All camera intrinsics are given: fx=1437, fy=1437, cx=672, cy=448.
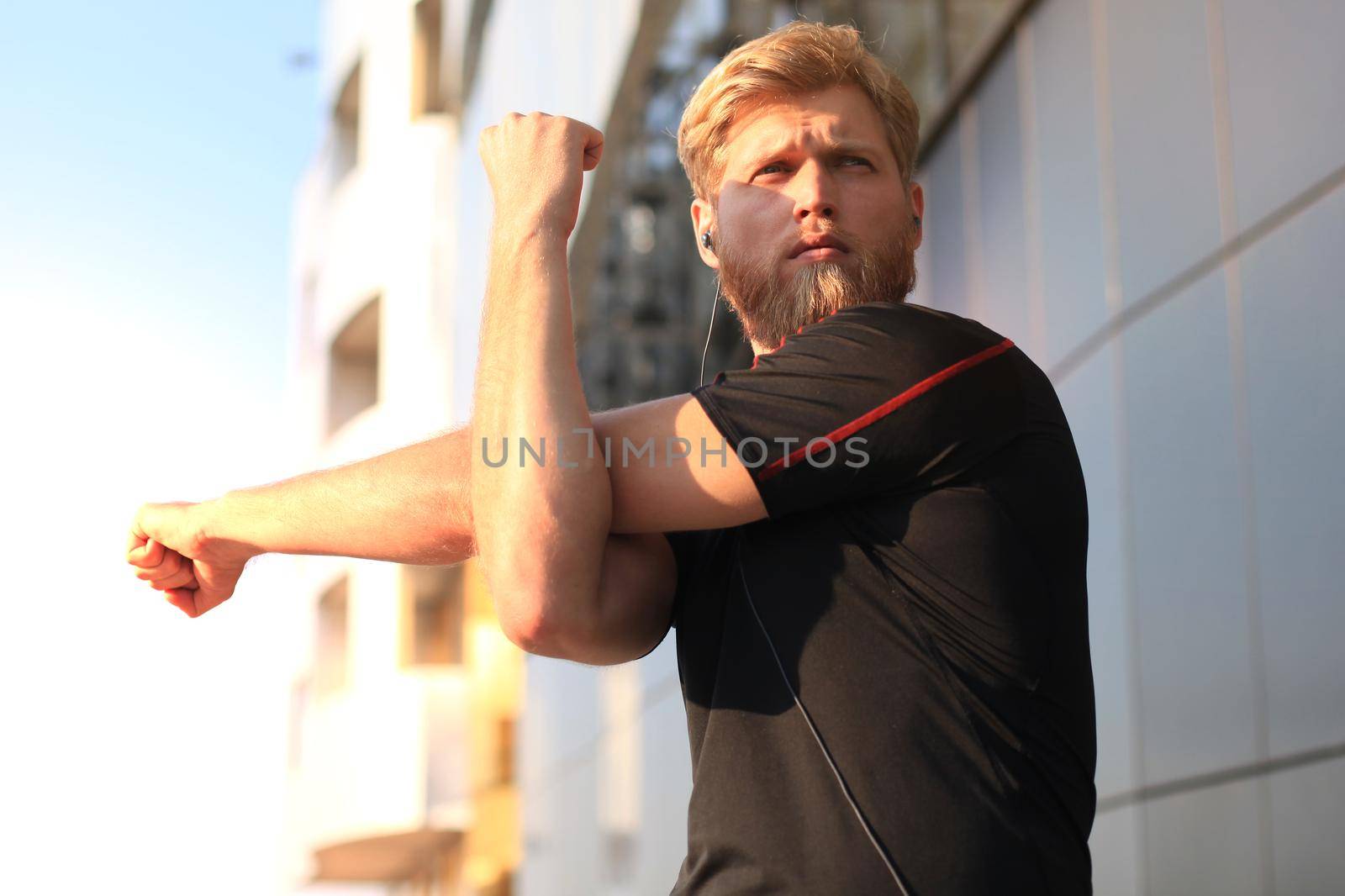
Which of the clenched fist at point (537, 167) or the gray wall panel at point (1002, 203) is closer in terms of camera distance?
the clenched fist at point (537, 167)

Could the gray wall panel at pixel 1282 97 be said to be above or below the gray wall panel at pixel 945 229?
below

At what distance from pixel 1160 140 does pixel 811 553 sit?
289 cm

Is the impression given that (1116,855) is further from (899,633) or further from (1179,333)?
(899,633)

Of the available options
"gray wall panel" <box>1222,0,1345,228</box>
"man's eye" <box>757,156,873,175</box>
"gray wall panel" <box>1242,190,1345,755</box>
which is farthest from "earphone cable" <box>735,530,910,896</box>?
"gray wall panel" <box>1222,0,1345,228</box>

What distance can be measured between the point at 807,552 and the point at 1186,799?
2.64m

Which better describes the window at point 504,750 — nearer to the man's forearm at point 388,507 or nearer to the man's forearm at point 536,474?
the man's forearm at point 388,507

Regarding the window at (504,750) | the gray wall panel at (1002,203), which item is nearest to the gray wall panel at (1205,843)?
the gray wall panel at (1002,203)

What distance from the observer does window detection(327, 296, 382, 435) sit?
22906mm

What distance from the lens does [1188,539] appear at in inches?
159

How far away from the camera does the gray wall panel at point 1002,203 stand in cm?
541

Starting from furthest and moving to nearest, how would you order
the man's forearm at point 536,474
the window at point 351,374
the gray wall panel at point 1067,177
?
the window at point 351,374
the gray wall panel at point 1067,177
the man's forearm at point 536,474

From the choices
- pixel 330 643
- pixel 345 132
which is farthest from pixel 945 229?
pixel 345 132

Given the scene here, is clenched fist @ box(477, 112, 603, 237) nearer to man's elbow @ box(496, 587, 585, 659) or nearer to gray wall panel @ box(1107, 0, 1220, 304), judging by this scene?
man's elbow @ box(496, 587, 585, 659)

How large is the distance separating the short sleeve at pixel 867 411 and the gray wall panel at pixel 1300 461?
1729mm
